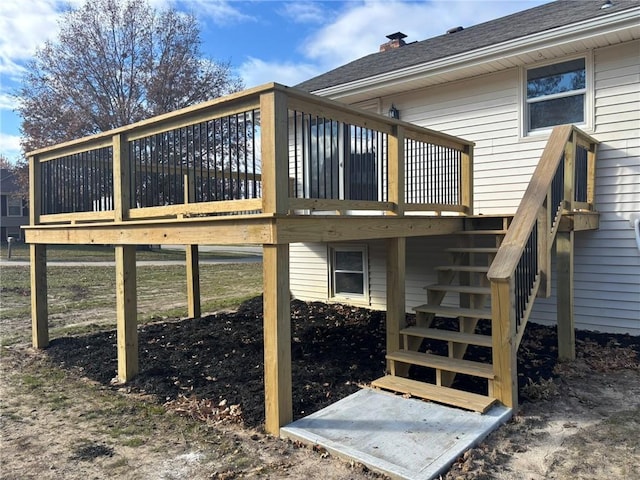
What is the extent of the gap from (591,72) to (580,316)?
10.2 ft

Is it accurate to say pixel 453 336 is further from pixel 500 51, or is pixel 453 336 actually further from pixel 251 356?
pixel 500 51

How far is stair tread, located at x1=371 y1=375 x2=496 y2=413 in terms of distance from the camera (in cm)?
373

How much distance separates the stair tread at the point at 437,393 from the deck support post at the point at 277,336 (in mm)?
1117

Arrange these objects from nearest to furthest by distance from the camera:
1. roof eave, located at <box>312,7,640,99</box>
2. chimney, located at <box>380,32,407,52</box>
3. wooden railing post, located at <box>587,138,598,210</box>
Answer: roof eave, located at <box>312,7,640,99</box>, wooden railing post, located at <box>587,138,598,210</box>, chimney, located at <box>380,32,407,52</box>

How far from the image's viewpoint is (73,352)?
584cm

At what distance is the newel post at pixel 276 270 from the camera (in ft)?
10.9

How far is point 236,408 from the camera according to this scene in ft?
12.9

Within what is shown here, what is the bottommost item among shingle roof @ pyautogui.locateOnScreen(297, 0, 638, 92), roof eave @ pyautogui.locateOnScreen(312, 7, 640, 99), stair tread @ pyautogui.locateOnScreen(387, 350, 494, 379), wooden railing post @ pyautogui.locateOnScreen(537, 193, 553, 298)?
stair tread @ pyautogui.locateOnScreen(387, 350, 494, 379)

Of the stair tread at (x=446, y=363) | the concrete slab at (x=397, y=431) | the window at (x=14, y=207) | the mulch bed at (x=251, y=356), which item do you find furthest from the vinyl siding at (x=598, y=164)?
the window at (x=14, y=207)

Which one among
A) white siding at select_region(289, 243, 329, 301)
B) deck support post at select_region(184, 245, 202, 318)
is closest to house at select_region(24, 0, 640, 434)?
white siding at select_region(289, 243, 329, 301)

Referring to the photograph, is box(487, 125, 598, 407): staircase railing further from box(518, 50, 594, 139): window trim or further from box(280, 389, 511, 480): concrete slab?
box(518, 50, 594, 139): window trim

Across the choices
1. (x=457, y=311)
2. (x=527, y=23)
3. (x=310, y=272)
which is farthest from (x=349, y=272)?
(x=527, y=23)

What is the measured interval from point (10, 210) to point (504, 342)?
123ft

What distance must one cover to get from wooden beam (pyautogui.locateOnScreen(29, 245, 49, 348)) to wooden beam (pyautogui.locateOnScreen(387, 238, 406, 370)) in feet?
14.9
